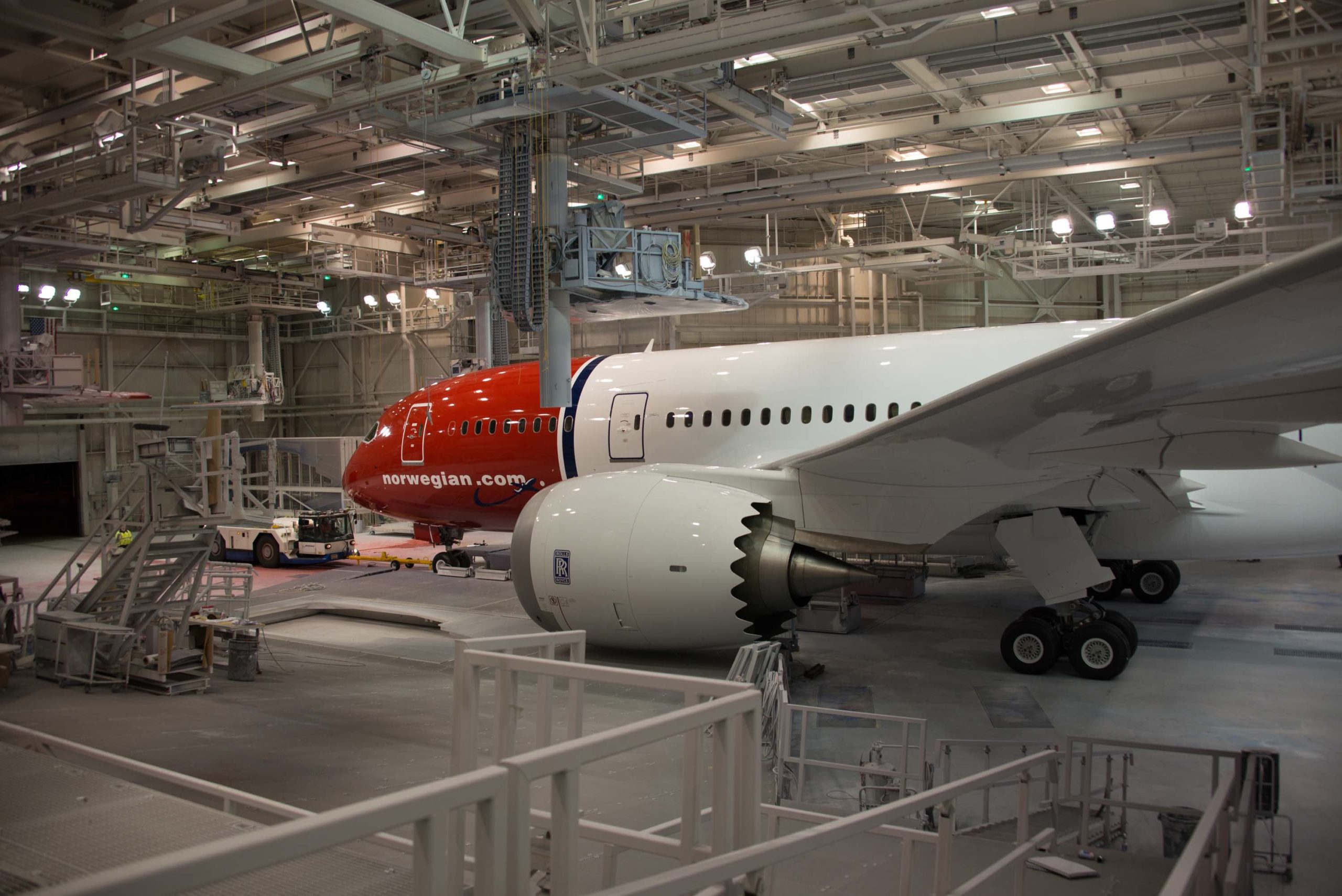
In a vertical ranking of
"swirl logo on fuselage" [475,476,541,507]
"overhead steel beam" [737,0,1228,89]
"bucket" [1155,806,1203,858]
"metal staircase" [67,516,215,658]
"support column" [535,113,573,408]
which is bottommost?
"bucket" [1155,806,1203,858]

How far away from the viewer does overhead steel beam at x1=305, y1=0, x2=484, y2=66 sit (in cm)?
984

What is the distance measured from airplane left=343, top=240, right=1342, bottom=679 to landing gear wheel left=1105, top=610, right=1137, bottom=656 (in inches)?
1.5

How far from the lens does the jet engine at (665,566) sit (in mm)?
9328

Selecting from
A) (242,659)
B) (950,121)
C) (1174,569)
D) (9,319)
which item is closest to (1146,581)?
(1174,569)

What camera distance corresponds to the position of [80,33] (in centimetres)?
1080

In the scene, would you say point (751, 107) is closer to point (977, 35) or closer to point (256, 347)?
point (977, 35)

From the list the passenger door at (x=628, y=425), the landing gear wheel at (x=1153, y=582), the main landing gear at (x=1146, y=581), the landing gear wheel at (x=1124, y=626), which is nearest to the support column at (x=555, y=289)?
the passenger door at (x=628, y=425)

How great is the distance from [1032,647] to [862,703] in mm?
2208

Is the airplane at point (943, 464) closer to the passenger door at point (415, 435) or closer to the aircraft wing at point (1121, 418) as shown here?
the aircraft wing at point (1121, 418)

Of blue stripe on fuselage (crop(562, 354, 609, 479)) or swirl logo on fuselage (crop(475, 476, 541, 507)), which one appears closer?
blue stripe on fuselage (crop(562, 354, 609, 479))

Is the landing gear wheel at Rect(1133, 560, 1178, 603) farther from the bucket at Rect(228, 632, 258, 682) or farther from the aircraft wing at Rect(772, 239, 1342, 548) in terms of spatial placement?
the bucket at Rect(228, 632, 258, 682)

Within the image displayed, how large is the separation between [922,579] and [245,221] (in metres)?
19.1

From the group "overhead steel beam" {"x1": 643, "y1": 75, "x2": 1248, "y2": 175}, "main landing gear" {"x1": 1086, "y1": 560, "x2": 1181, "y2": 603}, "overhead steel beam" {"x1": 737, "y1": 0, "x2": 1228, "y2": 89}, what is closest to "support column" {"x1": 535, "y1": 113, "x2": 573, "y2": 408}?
"overhead steel beam" {"x1": 737, "y1": 0, "x2": 1228, "y2": 89}

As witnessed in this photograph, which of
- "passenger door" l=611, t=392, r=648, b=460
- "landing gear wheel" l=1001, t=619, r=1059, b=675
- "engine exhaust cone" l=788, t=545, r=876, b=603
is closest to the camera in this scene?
"engine exhaust cone" l=788, t=545, r=876, b=603
